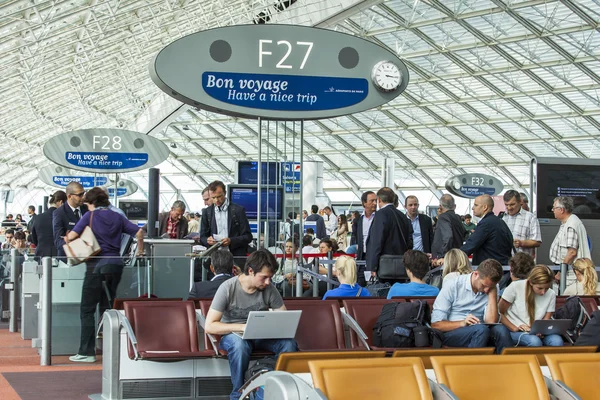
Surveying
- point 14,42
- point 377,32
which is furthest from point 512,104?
point 14,42

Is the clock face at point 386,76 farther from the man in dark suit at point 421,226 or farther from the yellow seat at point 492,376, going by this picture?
the yellow seat at point 492,376

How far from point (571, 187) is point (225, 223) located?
4732 millimetres

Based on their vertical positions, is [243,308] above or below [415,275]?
below

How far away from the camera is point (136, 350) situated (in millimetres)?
6238

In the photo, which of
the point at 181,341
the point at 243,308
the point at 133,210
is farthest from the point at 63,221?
the point at 133,210

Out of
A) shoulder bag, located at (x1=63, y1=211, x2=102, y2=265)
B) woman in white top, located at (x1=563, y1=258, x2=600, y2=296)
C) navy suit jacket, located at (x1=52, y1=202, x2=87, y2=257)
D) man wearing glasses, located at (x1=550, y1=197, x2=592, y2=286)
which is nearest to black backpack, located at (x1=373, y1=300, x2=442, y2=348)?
woman in white top, located at (x1=563, y1=258, x2=600, y2=296)

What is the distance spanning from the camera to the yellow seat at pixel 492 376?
4.25 metres

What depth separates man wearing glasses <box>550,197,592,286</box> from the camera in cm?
949

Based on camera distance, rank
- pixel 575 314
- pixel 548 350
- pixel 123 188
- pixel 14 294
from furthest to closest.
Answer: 1. pixel 123 188
2. pixel 14 294
3. pixel 575 314
4. pixel 548 350

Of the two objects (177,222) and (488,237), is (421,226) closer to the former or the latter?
(488,237)

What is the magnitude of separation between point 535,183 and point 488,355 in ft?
24.8

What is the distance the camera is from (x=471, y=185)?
29.4 metres

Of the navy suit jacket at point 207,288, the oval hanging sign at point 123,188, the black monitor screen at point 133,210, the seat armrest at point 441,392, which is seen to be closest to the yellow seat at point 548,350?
the seat armrest at point 441,392

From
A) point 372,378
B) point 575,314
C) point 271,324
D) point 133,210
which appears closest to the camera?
point 372,378
